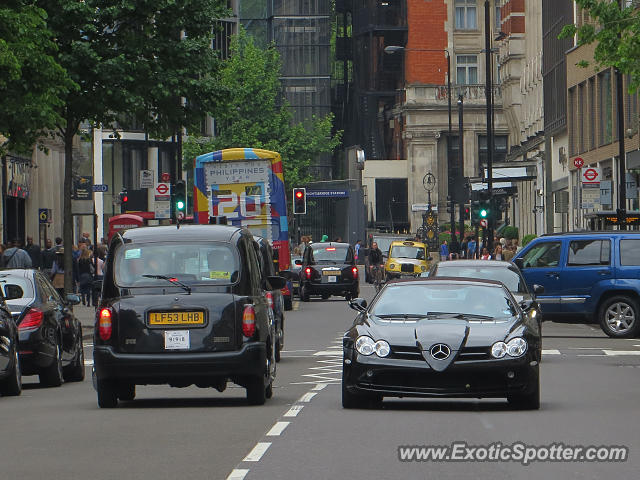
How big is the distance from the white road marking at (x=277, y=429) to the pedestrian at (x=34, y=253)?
30.5m

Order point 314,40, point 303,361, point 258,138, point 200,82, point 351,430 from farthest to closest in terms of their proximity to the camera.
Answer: point 314,40 → point 258,138 → point 200,82 → point 303,361 → point 351,430

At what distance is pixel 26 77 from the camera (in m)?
30.5

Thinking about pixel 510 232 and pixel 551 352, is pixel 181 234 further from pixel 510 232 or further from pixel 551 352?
pixel 510 232

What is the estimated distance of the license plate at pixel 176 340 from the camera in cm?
1669

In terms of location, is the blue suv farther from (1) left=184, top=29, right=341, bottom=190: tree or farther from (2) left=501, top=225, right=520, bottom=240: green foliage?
(1) left=184, top=29, right=341, bottom=190: tree

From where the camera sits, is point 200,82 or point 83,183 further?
point 83,183

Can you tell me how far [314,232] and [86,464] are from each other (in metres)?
92.2

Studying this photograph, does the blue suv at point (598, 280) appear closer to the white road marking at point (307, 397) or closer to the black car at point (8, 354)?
the white road marking at point (307, 397)

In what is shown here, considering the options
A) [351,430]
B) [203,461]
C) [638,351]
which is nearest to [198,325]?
[351,430]

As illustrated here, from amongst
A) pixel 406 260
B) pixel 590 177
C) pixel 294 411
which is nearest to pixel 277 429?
pixel 294 411

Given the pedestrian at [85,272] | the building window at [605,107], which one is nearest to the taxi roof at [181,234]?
the pedestrian at [85,272]

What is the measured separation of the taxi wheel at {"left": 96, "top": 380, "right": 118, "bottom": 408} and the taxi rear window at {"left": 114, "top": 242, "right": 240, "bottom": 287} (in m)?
1.00

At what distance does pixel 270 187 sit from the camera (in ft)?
145

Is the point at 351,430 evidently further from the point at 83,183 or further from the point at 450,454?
the point at 83,183
